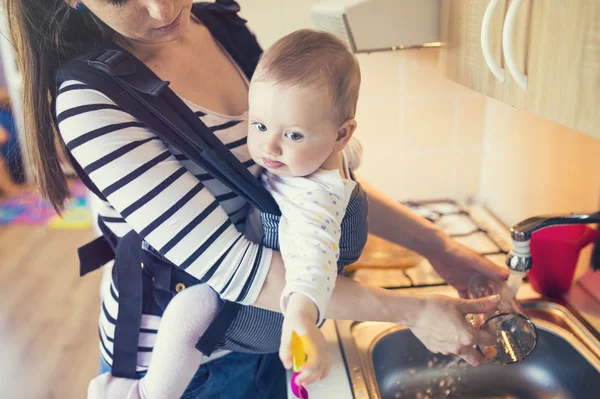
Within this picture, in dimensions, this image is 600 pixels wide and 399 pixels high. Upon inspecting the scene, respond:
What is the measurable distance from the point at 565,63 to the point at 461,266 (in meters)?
0.46

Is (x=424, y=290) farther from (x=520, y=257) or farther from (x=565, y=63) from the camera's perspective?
(x=565, y=63)

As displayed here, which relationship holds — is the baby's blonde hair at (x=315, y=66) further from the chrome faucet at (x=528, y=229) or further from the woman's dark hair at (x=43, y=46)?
the chrome faucet at (x=528, y=229)

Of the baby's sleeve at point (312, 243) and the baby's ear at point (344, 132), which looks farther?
the baby's ear at point (344, 132)

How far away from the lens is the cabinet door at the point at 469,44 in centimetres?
76

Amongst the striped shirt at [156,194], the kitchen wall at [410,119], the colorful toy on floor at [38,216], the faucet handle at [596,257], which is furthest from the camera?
the colorful toy on floor at [38,216]

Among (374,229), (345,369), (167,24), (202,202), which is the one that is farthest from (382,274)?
(167,24)

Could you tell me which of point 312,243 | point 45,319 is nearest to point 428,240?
point 312,243

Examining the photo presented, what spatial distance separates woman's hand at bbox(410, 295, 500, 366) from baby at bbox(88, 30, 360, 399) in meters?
0.16

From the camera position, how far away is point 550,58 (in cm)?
61

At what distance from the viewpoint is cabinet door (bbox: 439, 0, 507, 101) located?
756mm

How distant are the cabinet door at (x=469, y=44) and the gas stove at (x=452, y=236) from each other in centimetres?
41

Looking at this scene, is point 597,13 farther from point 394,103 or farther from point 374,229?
point 394,103

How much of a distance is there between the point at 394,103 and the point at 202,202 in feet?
2.58

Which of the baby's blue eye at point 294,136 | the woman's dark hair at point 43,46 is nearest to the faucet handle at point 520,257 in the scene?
the baby's blue eye at point 294,136
